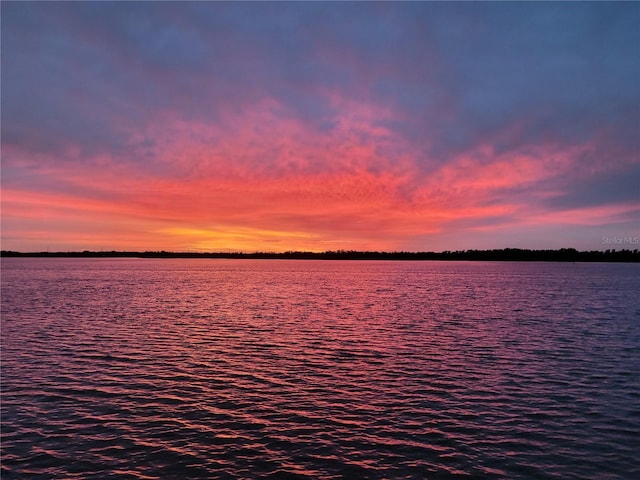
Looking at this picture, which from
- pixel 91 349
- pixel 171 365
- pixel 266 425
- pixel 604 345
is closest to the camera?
pixel 266 425

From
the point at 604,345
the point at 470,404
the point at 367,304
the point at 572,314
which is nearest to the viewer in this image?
the point at 470,404

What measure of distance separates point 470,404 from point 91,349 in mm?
28029

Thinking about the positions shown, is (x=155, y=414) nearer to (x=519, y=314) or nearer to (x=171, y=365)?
(x=171, y=365)

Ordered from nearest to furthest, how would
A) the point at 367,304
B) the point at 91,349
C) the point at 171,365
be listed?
the point at 171,365
the point at 91,349
the point at 367,304

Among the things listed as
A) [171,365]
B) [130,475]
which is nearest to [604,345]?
[171,365]

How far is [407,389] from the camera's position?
84.7 feet

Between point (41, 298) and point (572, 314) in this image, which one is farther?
point (41, 298)

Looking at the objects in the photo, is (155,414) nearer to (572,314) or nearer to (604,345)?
(604,345)

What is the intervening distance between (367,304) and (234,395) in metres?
49.4

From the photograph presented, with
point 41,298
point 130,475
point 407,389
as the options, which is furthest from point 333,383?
point 41,298

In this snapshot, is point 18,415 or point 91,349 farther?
point 91,349

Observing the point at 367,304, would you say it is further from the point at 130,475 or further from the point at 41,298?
the point at 130,475

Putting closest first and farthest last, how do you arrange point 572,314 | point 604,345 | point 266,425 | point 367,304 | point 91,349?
point 266,425 → point 91,349 → point 604,345 → point 572,314 → point 367,304

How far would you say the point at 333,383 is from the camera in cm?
2692
